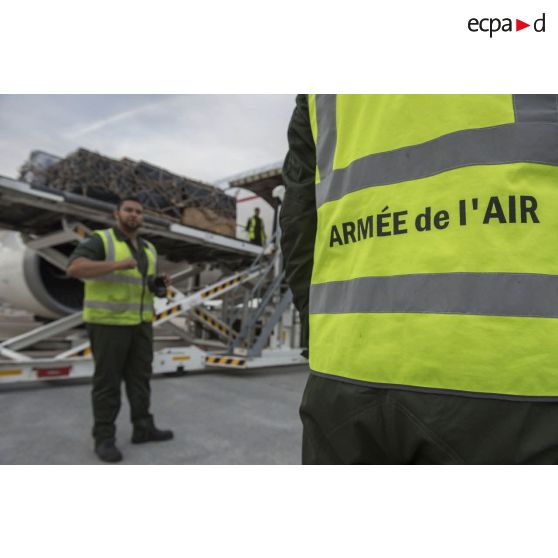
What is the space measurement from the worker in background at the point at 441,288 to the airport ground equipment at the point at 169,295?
4422 mm

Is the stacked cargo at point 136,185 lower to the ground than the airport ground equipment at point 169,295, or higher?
higher

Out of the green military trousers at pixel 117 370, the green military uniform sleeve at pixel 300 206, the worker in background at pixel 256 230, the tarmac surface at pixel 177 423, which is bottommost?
the tarmac surface at pixel 177 423

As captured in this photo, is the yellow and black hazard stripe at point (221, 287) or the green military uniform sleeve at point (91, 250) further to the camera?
the yellow and black hazard stripe at point (221, 287)

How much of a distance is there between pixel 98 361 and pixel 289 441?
4.87 feet

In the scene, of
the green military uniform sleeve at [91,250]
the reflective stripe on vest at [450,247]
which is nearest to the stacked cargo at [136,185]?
the green military uniform sleeve at [91,250]

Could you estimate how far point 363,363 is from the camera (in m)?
0.85

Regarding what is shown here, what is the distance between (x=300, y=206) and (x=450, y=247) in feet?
1.53

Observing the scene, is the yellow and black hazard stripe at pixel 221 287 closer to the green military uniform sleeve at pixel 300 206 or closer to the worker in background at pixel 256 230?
the worker in background at pixel 256 230

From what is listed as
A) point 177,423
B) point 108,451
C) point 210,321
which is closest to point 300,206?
point 108,451

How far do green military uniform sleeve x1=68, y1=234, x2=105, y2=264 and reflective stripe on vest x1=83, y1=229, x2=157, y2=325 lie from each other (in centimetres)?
3

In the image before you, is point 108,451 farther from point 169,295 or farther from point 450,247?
point 169,295

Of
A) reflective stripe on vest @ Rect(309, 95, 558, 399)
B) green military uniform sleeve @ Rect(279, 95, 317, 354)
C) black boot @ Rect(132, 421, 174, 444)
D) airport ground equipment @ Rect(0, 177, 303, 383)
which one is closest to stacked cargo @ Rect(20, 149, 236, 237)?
airport ground equipment @ Rect(0, 177, 303, 383)

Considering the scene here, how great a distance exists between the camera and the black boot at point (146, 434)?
2.94 metres

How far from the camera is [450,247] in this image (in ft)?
2.57
